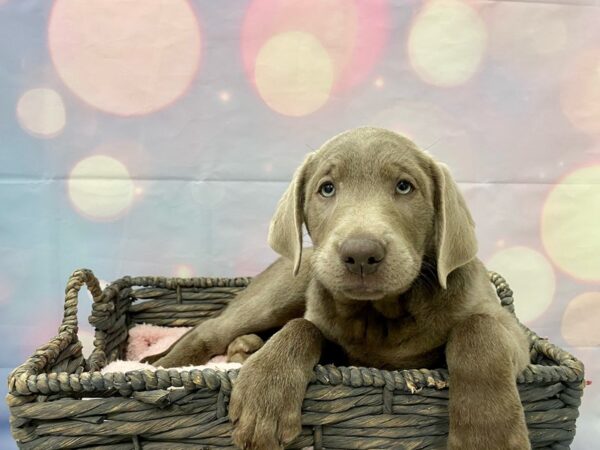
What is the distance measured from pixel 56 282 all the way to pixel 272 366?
78.4 inches

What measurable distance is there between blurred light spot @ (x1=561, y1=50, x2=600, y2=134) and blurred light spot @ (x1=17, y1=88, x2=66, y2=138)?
265 cm

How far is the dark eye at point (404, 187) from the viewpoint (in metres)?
1.82

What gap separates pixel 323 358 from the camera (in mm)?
1879

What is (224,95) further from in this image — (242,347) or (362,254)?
(362,254)

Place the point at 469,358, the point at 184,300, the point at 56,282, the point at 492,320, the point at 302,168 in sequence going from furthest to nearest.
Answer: the point at 56,282 → the point at 184,300 → the point at 302,168 → the point at 492,320 → the point at 469,358

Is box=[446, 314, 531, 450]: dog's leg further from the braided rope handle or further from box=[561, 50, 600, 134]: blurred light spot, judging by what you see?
box=[561, 50, 600, 134]: blurred light spot

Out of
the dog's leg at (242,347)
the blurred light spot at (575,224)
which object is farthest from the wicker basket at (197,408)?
the blurred light spot at (575,224)

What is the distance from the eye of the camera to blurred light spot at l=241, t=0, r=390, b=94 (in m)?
2.92

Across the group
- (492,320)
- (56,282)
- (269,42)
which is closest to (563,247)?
(492,320)

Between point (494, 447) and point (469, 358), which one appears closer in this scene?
point (494, 447)

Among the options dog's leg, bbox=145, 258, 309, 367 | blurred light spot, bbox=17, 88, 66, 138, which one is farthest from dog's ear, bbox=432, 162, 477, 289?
blurred light spot, bbox=17, 88, 66, 138

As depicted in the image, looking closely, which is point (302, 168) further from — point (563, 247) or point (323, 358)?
point (563, 247)

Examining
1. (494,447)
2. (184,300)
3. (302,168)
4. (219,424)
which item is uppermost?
(302,168)

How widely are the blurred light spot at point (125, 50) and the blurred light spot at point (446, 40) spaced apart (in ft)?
3.74
